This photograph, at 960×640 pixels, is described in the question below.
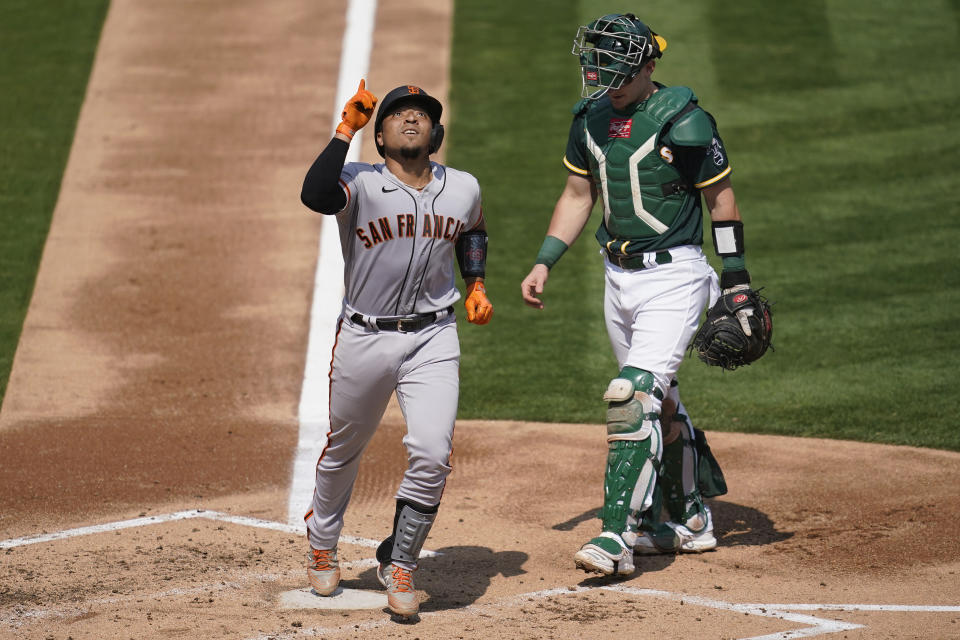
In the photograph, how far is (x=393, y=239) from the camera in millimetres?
5039

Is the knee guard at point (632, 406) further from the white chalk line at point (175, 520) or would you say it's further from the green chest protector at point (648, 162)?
the white chalk line at point (175, 520)

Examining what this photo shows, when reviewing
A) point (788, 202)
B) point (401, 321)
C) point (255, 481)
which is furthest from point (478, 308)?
point (788, 202)

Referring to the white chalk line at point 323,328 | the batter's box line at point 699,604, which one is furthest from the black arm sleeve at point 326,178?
the white chalk line at point 323,328

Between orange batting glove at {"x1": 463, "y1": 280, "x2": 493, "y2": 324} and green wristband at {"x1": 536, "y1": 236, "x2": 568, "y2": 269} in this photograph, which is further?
green wristband at {"x1": 536, "y1": 236, "x2": 568, "y2": 269}

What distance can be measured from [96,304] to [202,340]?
106 centimetres

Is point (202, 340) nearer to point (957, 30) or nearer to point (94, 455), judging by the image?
point (94, 455)

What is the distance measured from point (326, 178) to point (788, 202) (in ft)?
25.1

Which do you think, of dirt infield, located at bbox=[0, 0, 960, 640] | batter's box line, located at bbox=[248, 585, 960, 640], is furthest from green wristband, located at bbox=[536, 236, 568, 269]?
batter's box line, located at bbox=[248, 585, 960, 640]

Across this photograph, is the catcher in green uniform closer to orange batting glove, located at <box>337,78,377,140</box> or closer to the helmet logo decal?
the helmet logo decal

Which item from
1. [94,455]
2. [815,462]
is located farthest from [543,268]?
[94,455]

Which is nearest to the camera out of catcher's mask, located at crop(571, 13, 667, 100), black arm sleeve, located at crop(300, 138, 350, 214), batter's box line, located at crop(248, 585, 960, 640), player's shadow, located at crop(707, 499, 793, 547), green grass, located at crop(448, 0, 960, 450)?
batter's box line, located at crop(248, 585, 960, 640)

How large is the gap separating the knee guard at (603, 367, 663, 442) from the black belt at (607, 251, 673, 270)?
21.0 inches

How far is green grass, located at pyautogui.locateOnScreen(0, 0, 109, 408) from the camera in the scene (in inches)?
399

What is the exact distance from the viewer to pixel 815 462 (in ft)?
24.0
